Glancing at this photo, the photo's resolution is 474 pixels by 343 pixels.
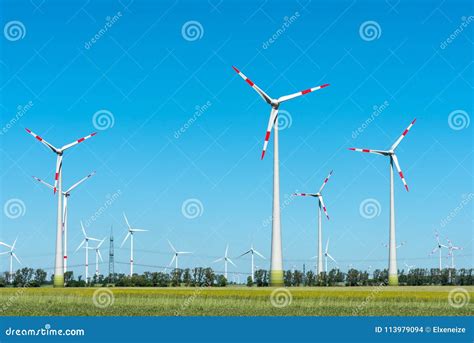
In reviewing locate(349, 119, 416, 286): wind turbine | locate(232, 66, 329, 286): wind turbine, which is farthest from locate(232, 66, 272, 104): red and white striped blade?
locate(349, 119, 416, 286): wind turbine

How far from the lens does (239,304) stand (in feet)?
187

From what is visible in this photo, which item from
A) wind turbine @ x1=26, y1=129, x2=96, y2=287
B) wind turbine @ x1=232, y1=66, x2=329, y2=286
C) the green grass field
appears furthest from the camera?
wind turbine @ x1=26, y1=129, x2=96, y2=287

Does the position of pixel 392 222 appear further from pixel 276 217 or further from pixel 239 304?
pixel 239 304

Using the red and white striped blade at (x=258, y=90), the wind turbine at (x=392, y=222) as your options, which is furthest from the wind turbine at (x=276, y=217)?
the wind turbine at (x=392, y=222)

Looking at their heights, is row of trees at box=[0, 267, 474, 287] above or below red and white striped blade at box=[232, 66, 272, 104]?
below

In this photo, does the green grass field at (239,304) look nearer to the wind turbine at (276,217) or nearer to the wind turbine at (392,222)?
the wind turbine at (276,217)

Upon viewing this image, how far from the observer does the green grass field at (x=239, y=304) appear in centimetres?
5241

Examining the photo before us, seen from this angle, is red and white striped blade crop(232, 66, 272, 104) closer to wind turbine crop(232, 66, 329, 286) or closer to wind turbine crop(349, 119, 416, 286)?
wind turbine crop(232, 66, 329, 286)

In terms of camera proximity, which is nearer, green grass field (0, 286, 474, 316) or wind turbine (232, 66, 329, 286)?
green grass field (0, 286, 474, 316)

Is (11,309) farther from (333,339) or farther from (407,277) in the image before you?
(407,277)

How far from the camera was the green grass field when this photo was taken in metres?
52.4

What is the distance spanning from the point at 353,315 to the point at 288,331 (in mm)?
9084

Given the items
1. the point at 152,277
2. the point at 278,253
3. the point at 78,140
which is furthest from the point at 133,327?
the point at 152,277

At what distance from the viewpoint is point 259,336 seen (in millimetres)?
41156
